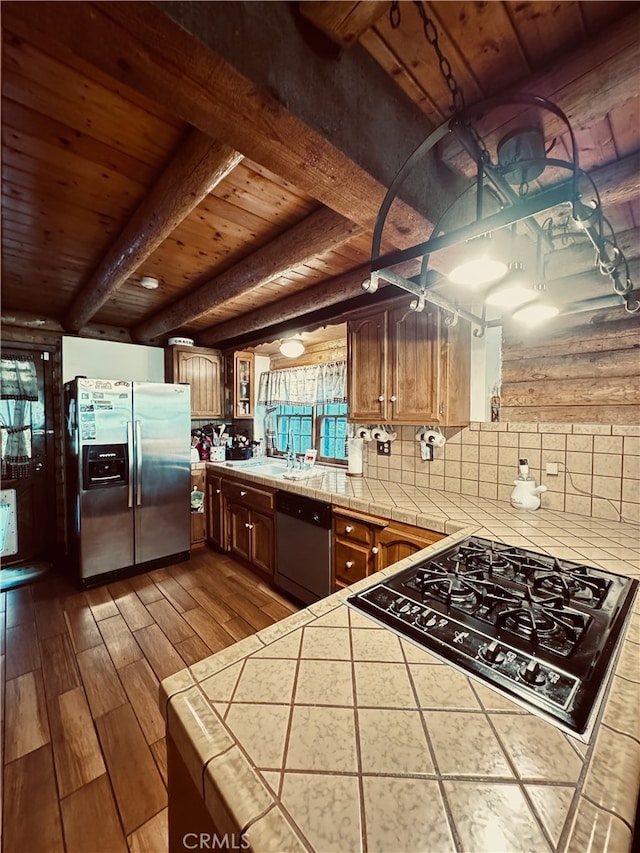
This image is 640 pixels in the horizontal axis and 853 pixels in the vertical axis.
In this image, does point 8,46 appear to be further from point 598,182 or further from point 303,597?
point 303,597

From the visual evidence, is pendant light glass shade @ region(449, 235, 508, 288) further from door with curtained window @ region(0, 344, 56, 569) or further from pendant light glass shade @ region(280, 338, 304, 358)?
door with curtained window @ region(0, 344, 56, 569)

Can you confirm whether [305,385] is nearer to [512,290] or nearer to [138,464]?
[138,464]

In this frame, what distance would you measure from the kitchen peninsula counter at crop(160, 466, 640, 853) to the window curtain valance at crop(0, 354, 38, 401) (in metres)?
3.72

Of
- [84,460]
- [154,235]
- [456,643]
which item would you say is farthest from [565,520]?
[84,460]

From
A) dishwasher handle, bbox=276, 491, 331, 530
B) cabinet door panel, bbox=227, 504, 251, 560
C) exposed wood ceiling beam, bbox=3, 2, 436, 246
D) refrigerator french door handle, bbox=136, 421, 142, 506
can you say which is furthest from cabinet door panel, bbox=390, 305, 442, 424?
refrigerator french door handle, bbox=136, 421, 142, 506

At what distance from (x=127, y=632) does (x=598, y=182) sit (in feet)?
11.1

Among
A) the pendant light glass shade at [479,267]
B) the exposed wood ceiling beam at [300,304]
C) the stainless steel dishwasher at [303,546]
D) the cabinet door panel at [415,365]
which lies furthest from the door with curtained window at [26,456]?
the pendant light glass shade at [479,267]

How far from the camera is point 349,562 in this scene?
2.25m

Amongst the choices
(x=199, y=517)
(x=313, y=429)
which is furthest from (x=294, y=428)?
(x=199, y=517)

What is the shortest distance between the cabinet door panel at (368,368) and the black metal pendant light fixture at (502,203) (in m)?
0.84

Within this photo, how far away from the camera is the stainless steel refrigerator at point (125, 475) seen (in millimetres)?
2900

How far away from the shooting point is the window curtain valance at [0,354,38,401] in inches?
127

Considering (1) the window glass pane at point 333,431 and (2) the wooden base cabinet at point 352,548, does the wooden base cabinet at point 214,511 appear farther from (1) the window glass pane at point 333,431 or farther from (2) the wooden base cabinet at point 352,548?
(2) the wooden base cabinet at point 352,548

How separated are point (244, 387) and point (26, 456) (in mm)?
2223
